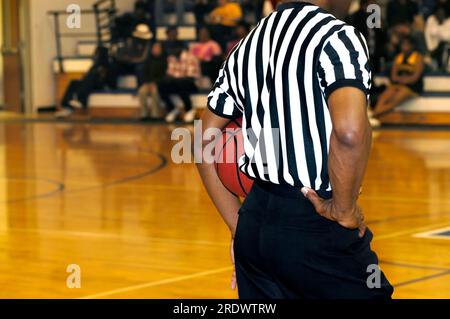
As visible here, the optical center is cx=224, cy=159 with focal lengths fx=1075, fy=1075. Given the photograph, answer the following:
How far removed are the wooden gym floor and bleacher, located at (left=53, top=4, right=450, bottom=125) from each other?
2385 mm

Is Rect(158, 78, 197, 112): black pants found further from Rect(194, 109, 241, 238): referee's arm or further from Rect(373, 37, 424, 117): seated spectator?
Rect(194, 109, 241, 238): referee's arm

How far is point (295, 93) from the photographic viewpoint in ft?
8.21

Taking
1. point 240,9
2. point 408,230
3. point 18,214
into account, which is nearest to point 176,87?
point 240,9

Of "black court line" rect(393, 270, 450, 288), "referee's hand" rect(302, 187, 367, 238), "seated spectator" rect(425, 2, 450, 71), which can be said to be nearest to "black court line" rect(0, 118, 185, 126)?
"seated spectator" rect(425, 2, 450, 71)

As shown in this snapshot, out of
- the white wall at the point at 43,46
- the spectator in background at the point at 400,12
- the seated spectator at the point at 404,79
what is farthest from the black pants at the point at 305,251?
the white wall at the point at 43,46

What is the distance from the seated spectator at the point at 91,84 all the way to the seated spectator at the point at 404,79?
221 inches

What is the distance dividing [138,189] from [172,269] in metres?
3.43

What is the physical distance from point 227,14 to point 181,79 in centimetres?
136

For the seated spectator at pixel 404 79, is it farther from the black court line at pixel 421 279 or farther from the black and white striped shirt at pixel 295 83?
the black and white striped shirt at pixel 295 83

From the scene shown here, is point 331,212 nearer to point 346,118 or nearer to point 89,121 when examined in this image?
point 346,118

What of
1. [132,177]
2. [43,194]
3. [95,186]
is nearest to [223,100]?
[43,194]

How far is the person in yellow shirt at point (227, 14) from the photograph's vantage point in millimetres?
17203

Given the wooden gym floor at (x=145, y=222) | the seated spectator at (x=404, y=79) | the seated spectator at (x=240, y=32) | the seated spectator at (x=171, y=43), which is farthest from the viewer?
the seated spectator at (x=171, y=43)

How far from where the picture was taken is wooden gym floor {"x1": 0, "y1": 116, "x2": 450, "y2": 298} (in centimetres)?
547
